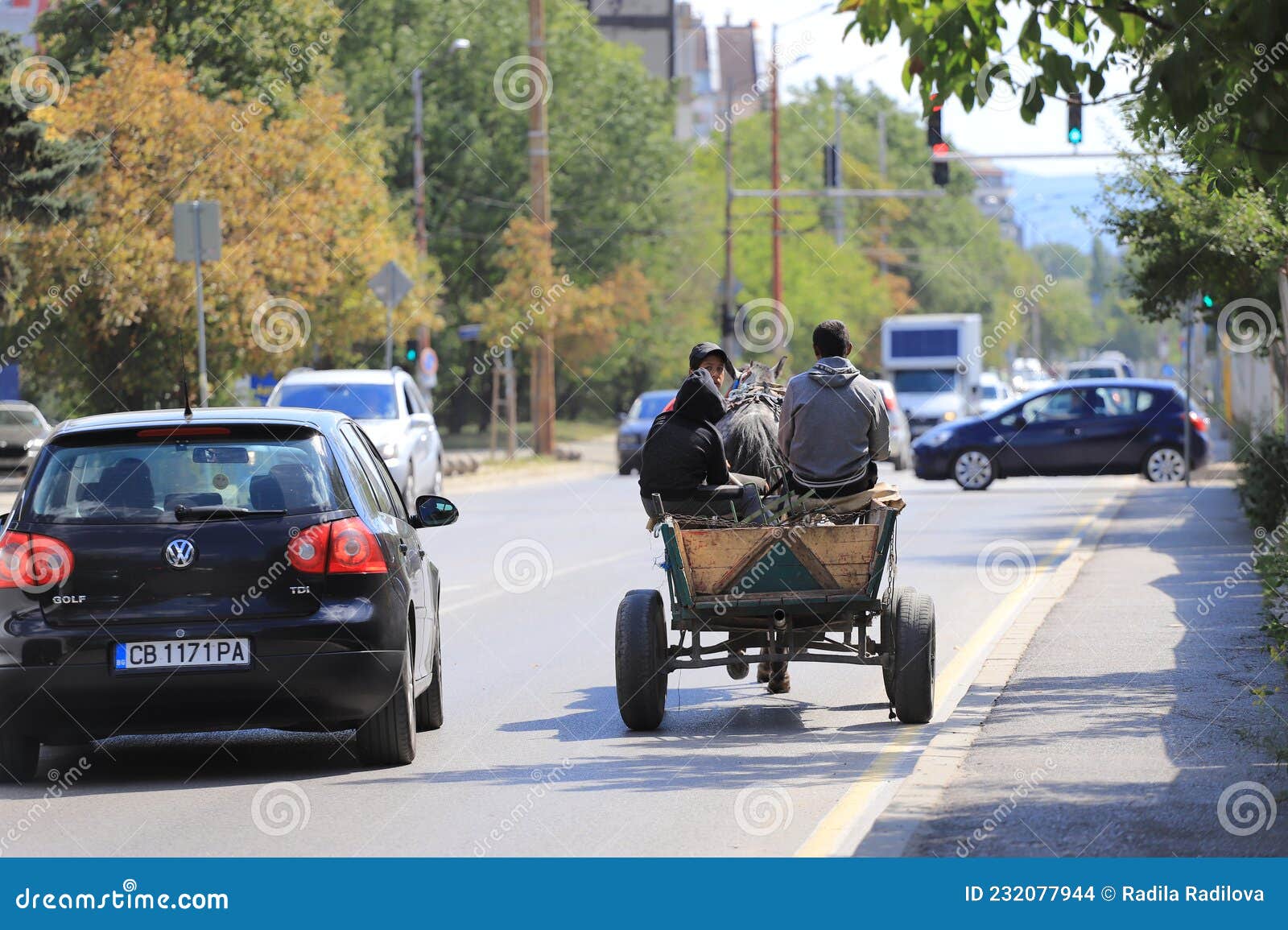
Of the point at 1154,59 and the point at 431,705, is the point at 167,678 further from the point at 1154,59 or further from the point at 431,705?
the point at 1154,59

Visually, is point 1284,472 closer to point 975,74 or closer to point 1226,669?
point 1226,669

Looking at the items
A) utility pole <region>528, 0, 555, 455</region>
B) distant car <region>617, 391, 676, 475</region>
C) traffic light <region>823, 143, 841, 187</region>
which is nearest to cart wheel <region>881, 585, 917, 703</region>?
distant car <region>617, 391, 676, 475</region>

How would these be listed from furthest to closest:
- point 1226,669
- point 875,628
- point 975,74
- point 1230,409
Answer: point 1230,409 < point 875,628 < point 1226,669 < point 975,74

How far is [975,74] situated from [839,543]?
2235 millimetres

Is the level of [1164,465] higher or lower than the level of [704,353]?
lower

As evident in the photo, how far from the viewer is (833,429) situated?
411 inches

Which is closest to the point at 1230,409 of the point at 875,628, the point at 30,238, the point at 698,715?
the point at 30,238

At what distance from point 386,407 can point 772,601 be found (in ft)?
57.3

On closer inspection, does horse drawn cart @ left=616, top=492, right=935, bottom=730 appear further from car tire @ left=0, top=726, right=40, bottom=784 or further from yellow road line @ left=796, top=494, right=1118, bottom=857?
car tire @ left=0, top=726, right=40, bottom=784

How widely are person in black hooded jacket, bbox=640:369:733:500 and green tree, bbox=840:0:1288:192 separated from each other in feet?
7.09

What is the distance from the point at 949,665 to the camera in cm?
1223

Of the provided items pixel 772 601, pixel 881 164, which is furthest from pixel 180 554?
pixel 881 164

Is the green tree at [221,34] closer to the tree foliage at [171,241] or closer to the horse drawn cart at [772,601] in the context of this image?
the tree foliage at [171,241]

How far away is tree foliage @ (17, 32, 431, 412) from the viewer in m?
34.0
